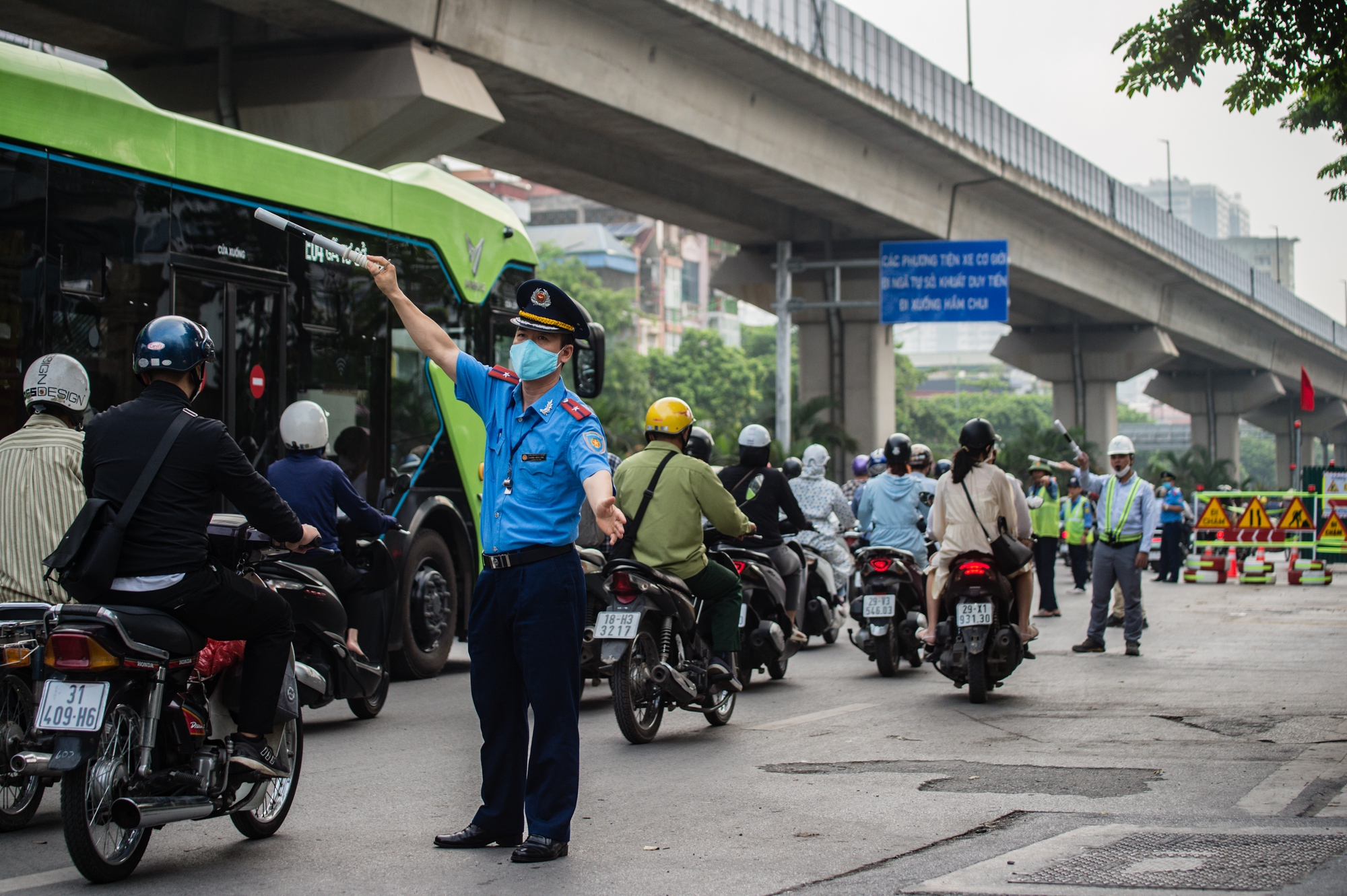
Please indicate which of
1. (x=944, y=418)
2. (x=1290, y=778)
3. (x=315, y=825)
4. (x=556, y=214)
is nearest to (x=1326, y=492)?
(x=1290, y=778)

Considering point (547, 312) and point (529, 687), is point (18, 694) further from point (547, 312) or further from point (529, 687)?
point (547, 312)

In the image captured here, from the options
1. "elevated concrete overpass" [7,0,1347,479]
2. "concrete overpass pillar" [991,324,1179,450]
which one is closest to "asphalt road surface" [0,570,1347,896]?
"elevated concrete overpass" [7,0,1347,479]

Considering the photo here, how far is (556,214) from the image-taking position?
126250 mm

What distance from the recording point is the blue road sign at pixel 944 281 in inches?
1216

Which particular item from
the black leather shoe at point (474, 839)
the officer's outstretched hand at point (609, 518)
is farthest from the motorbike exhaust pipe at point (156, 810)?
the officer's outstretched hand at point (609, 518)

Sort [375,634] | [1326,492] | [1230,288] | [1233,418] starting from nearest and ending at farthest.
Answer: [375,634] → [1326,492] → [1230,288] → [1233,418]

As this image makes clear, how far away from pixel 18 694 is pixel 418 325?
2.22 meters

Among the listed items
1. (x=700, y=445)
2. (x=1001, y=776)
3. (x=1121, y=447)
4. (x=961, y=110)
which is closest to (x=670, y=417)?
(x=700, y=445)

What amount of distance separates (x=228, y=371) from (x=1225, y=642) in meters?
9.38

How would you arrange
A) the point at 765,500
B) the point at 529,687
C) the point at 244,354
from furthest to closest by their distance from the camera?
the point at 765,500
the point at 244,354
the point at 529,687

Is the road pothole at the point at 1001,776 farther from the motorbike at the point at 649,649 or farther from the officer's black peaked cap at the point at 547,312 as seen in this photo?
the officer's black peaked cap at the point at 547,312

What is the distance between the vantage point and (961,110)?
30984mm

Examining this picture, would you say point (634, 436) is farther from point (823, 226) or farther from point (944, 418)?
point (944, 418)

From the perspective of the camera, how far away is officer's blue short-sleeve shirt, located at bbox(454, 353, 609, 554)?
5371 millimetres
